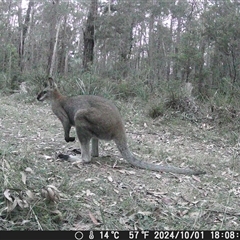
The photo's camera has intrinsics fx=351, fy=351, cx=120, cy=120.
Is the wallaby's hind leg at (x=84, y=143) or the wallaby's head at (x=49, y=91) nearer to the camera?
the wallaby's hind leg at (x=84, y=143)

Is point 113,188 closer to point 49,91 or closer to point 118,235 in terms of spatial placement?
point 118,235

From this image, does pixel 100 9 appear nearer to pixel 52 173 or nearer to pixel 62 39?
pixel 62 39

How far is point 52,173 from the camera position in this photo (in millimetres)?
4336

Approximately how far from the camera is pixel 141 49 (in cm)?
2647

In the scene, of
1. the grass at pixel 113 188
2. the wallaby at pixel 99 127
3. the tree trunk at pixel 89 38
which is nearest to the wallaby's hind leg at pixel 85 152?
the wallaby at pixel 99 127

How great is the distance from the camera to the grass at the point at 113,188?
3.23 metres

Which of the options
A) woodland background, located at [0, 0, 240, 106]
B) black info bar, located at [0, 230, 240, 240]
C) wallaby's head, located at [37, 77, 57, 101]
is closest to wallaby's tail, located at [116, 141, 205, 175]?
black info bar, located at [0, 230, 240, 240]

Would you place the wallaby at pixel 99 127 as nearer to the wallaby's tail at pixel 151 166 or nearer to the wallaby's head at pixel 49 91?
the wallaby's tail at pixel 151 166

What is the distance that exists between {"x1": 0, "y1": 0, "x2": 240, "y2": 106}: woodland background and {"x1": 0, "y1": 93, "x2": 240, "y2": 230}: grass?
4147 millimetres

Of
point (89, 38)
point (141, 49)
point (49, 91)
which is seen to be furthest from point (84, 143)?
point (141, 49)

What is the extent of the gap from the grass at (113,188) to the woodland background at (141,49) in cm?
415

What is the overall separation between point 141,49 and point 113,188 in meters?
23.0

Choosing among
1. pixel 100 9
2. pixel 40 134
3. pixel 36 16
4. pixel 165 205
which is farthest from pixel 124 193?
pixel 36 16

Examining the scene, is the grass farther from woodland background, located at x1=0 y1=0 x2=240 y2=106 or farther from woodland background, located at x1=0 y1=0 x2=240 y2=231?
woodland background, located at x1=0 y1=0 x2=240 y2=106
